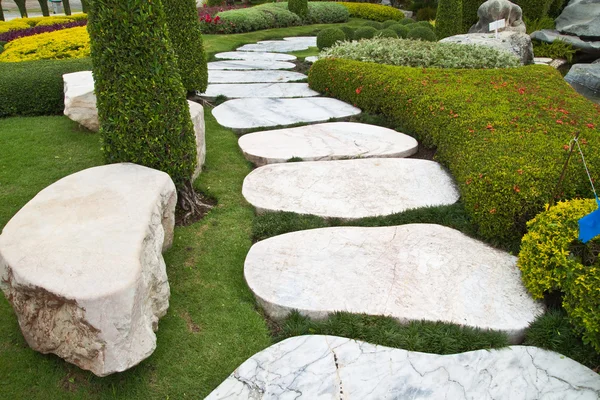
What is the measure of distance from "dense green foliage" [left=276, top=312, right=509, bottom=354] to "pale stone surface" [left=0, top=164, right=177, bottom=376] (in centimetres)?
96

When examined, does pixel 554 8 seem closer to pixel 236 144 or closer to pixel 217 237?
pixel 236 144

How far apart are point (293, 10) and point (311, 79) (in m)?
12.2

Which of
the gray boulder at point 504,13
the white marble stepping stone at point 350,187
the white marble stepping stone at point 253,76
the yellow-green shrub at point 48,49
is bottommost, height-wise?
the white marble stepping stone at point 350,187

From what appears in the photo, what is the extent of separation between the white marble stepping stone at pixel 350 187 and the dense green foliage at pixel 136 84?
1.05 m

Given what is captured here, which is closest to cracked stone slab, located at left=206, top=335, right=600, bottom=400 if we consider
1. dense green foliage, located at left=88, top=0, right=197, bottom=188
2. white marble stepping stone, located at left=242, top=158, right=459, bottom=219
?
white marble stepping stone, located at left=242, top=158, right=459, bottom=219

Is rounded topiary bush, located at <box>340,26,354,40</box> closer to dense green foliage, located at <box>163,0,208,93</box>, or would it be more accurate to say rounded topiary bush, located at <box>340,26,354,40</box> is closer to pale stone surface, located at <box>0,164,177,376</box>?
dense green foliage, located at <box>163,0,208,93</box>

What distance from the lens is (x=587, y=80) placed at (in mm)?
9734

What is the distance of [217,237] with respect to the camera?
398 centimetres

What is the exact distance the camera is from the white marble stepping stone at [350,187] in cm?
432

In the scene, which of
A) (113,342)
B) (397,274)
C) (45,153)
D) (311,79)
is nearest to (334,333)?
(397,274)

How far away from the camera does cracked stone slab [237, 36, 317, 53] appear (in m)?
13.2

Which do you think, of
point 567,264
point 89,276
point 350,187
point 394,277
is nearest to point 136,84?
point 89,276

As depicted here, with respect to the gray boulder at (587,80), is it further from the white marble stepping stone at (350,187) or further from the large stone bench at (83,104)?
the large stone bench at (83,104)

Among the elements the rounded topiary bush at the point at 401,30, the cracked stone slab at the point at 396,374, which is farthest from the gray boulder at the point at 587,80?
the cracked stone slab at the point at 396,374
